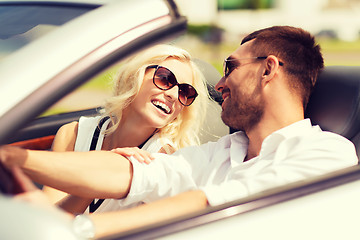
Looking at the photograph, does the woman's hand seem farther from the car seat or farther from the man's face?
the car seat

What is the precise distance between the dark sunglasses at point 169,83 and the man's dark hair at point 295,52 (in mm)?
425

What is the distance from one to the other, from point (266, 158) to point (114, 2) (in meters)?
0.93

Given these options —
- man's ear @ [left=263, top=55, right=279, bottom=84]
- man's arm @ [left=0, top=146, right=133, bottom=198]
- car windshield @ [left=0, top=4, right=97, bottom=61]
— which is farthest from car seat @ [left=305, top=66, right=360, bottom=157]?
car windshield @ [left=0, top=4, right=97, bottom=61]

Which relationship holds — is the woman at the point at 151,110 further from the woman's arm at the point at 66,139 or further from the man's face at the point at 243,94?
the man's face at the point at 243,94

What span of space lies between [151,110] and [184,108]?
0.88 feet

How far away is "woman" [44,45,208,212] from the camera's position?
8.21 feet

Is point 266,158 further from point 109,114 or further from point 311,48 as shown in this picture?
point 109,114

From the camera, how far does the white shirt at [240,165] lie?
5.28 feet

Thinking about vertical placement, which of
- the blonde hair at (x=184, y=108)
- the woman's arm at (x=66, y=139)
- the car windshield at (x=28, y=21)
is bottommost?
the woman's arm at (x=66, y=139)

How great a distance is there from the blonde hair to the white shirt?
1.33 ft

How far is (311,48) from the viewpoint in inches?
91.8

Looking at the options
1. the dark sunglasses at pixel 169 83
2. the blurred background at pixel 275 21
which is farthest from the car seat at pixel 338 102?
the blurred background at pixel 275 21

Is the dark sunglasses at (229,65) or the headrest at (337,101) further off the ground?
the dark sunglasses at (229,65)

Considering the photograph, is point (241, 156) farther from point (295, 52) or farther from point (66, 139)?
point (66, 139)
